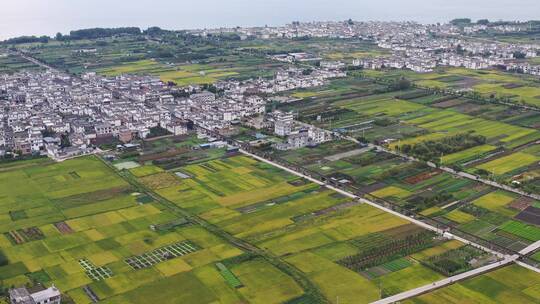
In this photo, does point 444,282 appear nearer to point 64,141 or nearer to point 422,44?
point 64,141

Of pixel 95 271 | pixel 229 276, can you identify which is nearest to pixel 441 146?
pixel 229 276

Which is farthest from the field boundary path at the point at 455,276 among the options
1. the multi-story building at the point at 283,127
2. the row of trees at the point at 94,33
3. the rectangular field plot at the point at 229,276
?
the row of trees at the point at 94,33

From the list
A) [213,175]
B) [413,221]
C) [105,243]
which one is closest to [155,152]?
[213,175]

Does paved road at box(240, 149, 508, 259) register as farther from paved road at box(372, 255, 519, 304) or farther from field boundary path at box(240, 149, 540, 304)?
paved road at box(372, 255, 519, 304)

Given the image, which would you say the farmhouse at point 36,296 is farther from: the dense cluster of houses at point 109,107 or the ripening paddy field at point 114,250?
the dense cluster of houses at point 109,107

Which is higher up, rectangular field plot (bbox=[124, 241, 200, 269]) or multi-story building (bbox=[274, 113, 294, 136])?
multi-story building (bbox=[274, 113, 294, 136])

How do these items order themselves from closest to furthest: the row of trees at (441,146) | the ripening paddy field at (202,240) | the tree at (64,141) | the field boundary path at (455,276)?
the field boundary path at (455,276) → the ripening paddy field at (202,240) → the row of trees at (441,146) → the tree at (64,141)

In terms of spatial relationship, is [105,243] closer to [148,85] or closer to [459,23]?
[148,85]

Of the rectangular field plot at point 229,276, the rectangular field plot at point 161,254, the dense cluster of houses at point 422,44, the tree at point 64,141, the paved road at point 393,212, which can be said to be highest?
the dense cluster of houses at point 422,44

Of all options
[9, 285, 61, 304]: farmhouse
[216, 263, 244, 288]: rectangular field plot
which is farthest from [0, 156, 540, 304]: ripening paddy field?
[9, 285, 61, 304]: farmhouse
